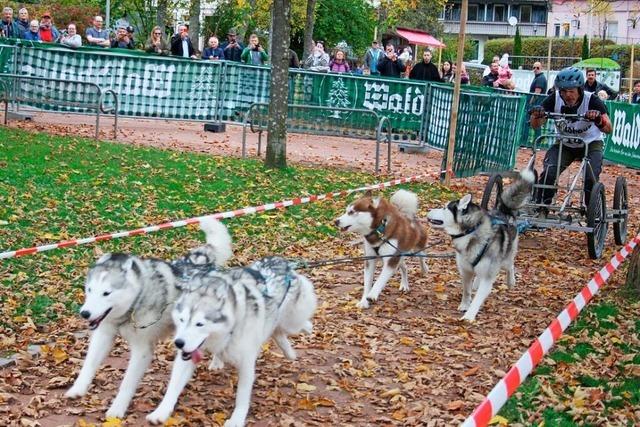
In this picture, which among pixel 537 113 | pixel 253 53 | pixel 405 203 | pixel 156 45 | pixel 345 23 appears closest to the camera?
pixel 405 203

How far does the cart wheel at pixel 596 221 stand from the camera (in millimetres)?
11016

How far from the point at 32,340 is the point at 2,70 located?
13427 millimetres

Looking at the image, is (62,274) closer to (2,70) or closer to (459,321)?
(459,321)

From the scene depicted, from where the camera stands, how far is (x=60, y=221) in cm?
1088

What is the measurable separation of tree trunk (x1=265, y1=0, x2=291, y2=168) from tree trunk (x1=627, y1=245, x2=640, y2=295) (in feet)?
24.3

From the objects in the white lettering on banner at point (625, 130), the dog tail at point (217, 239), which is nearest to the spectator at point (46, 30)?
the white lettering on banner at point (625, 130)

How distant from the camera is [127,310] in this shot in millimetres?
5758

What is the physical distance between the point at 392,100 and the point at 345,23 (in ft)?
120

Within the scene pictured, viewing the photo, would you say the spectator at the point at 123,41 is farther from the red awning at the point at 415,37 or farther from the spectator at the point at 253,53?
the red awning at the point at 415,37

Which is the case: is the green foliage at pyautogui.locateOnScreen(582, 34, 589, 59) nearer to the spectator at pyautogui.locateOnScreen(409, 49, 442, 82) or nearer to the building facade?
the spectator at pyautogui.locateOnScreen(409, 49, 442, 82)

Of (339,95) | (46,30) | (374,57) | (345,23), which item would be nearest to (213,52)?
(339,95)

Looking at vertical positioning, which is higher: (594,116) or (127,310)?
(594,116)

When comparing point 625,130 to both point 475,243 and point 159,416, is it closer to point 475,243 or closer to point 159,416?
point 475,243

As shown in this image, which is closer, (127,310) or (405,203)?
(127,310)
